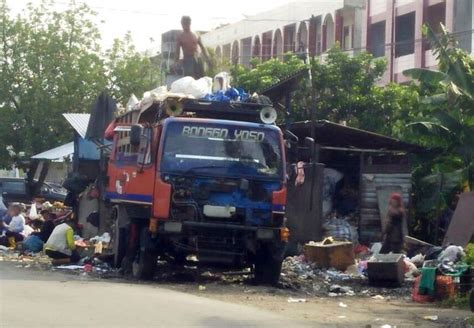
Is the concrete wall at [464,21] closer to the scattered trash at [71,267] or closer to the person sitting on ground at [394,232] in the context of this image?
the person sitting on ground at [394,232]

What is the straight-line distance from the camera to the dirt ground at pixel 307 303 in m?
13.0

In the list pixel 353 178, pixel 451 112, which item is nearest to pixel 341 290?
pixel 451 112

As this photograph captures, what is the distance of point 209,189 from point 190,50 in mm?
6081

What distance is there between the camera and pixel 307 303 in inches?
585

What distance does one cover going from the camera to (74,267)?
1917cm

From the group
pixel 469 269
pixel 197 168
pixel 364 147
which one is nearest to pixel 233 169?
pixel 197 168

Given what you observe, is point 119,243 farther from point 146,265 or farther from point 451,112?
point 451,112

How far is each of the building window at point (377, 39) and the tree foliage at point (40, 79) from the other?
37.2 feet

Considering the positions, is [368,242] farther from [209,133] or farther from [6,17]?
[6,17]

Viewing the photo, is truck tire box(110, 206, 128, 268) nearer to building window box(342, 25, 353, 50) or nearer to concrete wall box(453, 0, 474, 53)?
concrete wall box(453, 0, 474, 53)

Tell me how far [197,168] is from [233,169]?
59 centimetres

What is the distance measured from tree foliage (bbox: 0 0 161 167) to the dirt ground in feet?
73.7

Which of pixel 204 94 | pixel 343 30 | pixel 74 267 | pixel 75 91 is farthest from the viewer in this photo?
pixel 343 30

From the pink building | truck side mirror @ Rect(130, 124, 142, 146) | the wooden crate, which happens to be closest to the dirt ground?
the wooden crate
